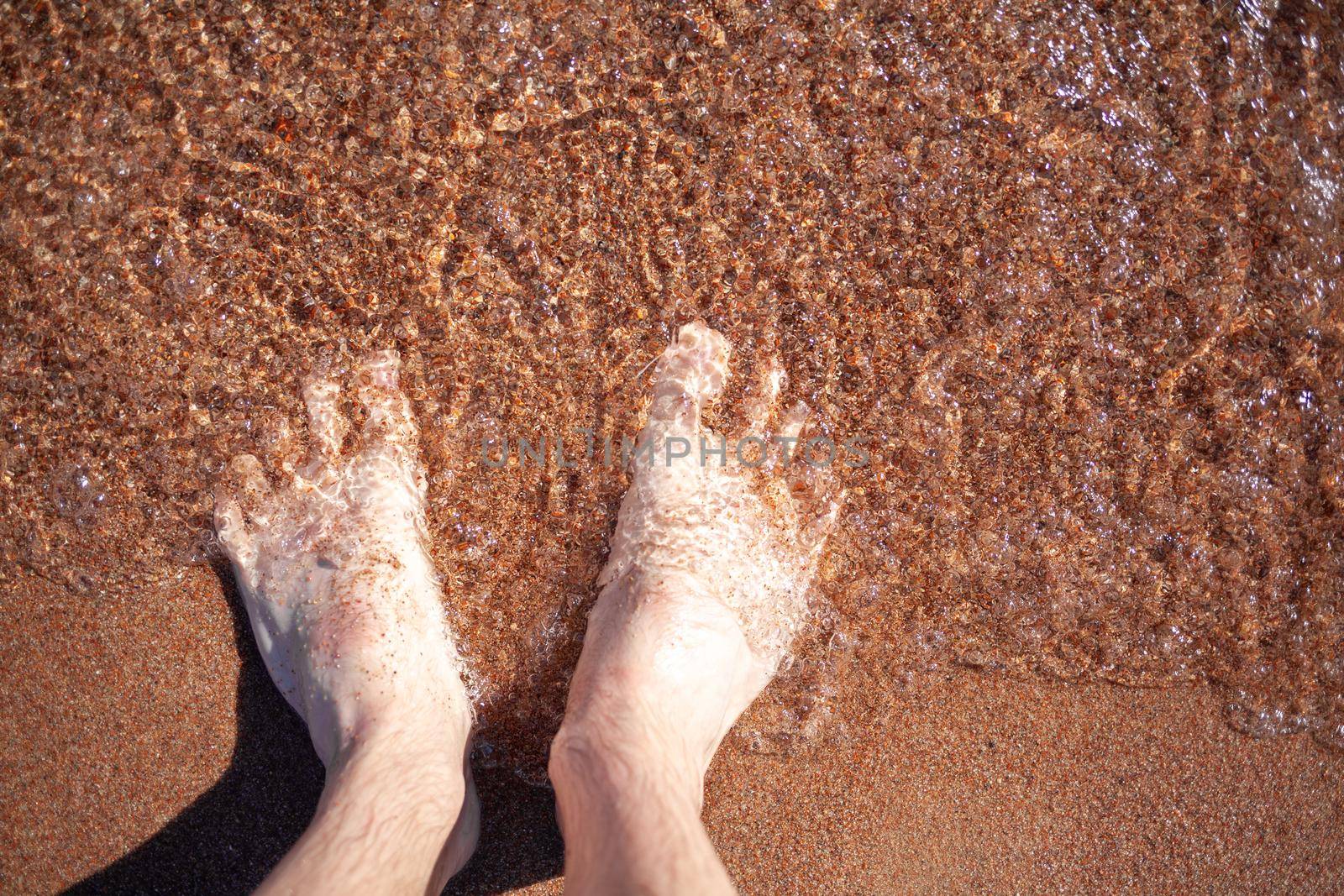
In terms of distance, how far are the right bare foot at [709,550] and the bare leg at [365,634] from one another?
34 cm

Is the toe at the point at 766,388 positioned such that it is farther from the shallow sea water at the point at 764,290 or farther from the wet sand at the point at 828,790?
the wet sand at the point at 828,790

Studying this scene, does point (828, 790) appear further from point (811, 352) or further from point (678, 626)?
point (811, 352)

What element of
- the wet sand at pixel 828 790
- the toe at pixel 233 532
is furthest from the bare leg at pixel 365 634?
the wet sand at pixel 828 790

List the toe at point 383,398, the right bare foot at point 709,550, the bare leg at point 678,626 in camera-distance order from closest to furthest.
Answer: the bare leg at point 678,626 < the right bare foot at point 709,550 < the toe at point 383,398

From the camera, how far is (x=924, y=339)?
1.91 meters

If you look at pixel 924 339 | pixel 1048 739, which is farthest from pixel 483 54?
pixel 1048 739

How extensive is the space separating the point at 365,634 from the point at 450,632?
21 cm

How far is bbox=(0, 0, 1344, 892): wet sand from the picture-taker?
1848 mm

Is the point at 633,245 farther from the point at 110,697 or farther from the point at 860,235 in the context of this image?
the point at 110,697

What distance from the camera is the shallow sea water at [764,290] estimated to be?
185 cm

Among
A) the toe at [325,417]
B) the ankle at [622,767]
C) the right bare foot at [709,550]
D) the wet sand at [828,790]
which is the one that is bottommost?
the wet sand at [828,790]

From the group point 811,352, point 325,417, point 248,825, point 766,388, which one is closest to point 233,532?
point 325,417

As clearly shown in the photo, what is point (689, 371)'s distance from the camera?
1908mm

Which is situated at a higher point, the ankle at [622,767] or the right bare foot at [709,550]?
the right bare foot at [709,550]
